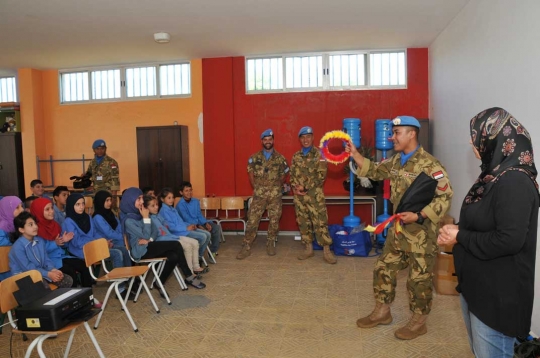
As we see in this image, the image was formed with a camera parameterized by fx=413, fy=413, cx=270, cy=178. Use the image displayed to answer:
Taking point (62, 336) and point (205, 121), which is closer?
point (62, 336)

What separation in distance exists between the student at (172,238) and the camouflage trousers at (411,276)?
8.21ft

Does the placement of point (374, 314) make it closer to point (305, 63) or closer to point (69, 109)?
point (305, 63)

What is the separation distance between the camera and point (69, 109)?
8984 mm

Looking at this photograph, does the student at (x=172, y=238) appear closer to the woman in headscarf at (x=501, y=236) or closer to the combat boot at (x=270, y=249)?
the combat boot at (x=270, y=249)

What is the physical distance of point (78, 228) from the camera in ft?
15.7

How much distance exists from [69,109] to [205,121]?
316cm

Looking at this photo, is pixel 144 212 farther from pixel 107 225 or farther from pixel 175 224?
pixel 175 224

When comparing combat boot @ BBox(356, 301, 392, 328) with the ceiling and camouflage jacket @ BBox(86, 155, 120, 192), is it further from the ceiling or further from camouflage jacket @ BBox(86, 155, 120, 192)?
camouflage jacket @ BBox(86, 155, 120, 192)

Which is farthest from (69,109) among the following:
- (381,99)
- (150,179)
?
(381,99)

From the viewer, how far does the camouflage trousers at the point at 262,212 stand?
6.79 m

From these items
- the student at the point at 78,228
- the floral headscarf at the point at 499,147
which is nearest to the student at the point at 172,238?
the student at the point at 78,228

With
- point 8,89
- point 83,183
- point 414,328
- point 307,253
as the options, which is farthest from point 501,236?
point 8,89

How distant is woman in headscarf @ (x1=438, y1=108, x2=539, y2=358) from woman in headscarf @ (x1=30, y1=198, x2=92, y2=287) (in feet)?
12.8

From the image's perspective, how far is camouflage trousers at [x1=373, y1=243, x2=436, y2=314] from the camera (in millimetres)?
3494
